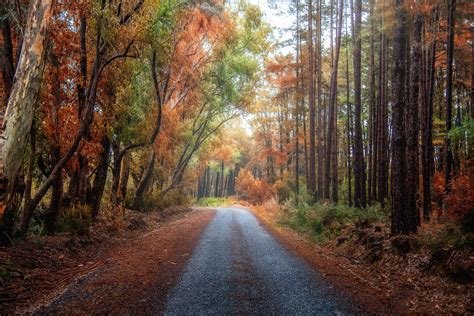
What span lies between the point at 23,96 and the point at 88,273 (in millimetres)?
3581

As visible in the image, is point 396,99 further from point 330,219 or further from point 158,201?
point 158,201

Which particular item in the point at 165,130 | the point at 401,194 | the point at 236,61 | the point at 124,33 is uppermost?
the point at 236,61

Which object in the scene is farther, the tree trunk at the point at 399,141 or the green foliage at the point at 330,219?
the green foliage at the point at 330,219

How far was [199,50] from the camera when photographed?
18.1 meters

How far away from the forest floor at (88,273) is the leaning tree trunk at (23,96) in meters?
1.35

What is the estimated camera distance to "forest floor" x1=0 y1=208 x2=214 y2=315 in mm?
4816

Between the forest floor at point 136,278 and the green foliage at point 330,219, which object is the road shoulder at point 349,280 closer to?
the forest floor at point 136,278

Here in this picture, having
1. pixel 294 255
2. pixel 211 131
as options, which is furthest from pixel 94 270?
pixel 211 131

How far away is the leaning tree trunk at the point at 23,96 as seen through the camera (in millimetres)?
6125

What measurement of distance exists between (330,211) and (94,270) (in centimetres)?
954

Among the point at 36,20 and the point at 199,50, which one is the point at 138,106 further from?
the point at 199,50

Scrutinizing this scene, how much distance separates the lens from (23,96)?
6438mm

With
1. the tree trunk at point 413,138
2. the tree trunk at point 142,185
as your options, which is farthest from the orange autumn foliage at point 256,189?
the tree trunk at point 413,138

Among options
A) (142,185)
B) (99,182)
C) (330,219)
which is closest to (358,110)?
(330,219)
